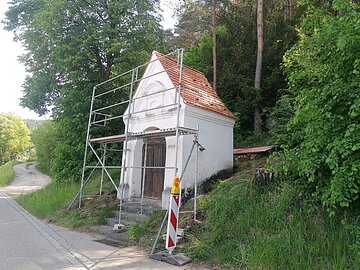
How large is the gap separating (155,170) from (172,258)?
6.00 m

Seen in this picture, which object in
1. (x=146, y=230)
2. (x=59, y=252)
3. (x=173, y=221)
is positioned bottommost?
(x=59, y=252)

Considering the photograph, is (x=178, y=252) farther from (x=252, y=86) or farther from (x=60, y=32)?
(x=60, y=32)

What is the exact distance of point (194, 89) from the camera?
11828 millimetres

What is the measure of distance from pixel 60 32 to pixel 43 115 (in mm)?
6021

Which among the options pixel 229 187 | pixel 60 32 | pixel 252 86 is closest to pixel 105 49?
pixel 60 32

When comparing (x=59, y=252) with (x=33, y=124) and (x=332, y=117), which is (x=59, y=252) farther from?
(x=33, y=124)

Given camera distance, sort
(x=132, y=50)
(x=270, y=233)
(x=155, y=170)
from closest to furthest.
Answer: (x=270, y=233), (x=155, y=170), (x=132, y=50)

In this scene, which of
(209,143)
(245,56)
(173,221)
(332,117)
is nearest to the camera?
(332,117)

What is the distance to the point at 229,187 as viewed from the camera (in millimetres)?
8539

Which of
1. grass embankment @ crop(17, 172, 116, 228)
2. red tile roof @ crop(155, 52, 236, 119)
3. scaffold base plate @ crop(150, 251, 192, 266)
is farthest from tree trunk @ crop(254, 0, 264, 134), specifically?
scaffold base plate @ crop(150, 251, 192, 266)

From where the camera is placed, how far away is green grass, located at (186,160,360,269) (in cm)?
517

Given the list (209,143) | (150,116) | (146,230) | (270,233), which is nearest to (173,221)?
(146,230)

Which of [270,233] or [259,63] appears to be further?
[259,63]

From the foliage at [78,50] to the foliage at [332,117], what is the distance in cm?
1236
